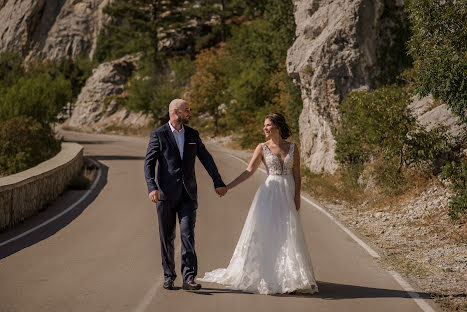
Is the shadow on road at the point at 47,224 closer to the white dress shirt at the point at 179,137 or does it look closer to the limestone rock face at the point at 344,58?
the white dress shirt at the point at 179,137

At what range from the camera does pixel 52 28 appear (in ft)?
392

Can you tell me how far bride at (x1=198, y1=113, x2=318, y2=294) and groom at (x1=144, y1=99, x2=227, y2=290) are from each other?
62 cm

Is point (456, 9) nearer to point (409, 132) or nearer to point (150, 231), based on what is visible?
point (409, 132)

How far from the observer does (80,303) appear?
7.62m

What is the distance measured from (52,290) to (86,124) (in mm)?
70567

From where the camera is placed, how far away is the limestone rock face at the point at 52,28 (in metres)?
116

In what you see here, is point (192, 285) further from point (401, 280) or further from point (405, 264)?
point (405, 264)

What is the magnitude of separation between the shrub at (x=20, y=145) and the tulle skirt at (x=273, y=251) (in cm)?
1990

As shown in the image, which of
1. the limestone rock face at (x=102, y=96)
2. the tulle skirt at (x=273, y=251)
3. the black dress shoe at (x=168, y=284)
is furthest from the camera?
the limestone rock face at (x=102, y=96)

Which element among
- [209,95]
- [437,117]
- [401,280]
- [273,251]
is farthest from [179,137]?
[209,95]

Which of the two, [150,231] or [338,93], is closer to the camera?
[150,231]

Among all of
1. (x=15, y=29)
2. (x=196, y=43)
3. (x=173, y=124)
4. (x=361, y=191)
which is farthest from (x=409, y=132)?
(x=15, y=29)

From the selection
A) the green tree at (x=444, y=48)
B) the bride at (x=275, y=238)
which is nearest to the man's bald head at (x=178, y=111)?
the bride at (x=275, y=238)

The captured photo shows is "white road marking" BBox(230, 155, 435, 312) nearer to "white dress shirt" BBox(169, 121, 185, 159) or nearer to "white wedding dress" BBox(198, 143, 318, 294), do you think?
"white wedding dress" BBox(198, 143, 318, 294)
